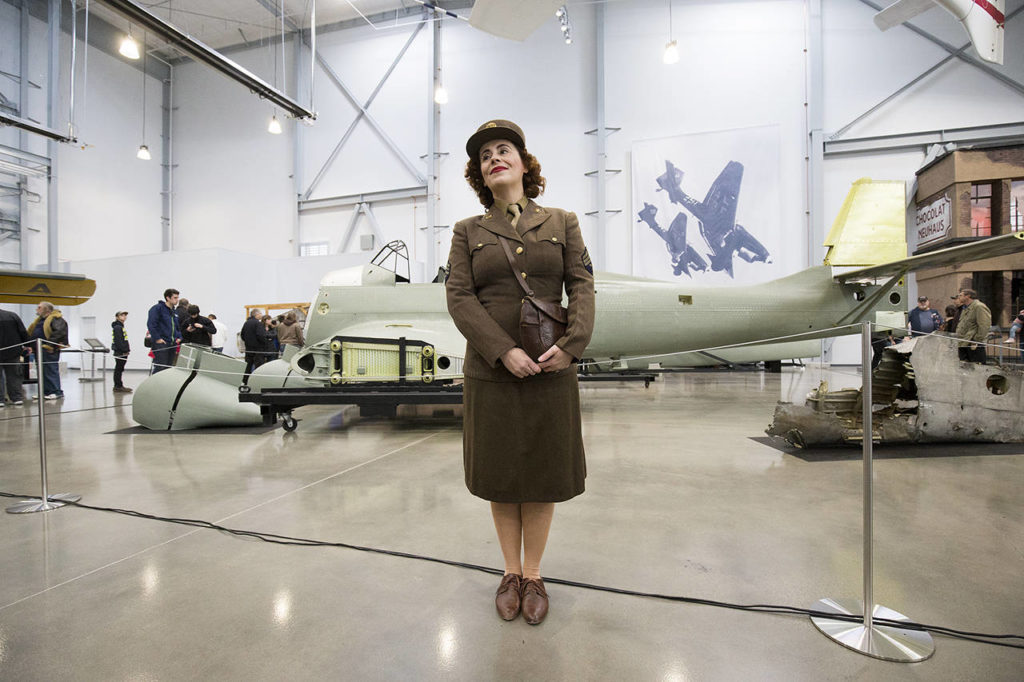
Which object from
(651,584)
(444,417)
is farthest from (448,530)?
(444,417)

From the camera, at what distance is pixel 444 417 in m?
5.68

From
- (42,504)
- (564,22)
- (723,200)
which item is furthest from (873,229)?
(564,22)

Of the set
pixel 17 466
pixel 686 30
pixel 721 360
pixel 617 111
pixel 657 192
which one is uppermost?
pixel 686 30

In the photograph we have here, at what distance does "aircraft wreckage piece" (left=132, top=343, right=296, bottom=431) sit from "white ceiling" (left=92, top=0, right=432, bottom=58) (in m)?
13.0

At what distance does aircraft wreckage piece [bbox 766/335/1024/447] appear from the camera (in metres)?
3.51

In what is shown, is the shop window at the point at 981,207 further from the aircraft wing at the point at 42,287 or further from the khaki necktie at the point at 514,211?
the aircraft wing at the point at 42,287

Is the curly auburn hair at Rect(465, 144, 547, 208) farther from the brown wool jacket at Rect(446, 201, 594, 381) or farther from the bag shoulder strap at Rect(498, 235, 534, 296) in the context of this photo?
the bag shoulder strap at Rect(498, 235, 534, 296)

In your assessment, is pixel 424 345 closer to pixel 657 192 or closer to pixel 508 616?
pixel 508 616

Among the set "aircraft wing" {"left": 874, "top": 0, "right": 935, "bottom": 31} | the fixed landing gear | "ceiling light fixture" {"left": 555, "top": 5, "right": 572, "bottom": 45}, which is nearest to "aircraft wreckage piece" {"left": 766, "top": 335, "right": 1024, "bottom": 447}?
the fixed landing gear

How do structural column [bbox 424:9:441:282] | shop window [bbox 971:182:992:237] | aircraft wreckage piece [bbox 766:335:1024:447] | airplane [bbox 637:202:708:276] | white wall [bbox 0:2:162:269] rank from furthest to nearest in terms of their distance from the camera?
structural column [bbox 424:9:441:282] < white wall [bbox 0:2:162:269] < airplane [bbox 637:202:708:276] < shop window [bbox 971:182:992:237] < aircraft wreckage piece [bbox 766:335:1024:447]

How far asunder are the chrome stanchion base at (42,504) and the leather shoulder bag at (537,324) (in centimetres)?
314

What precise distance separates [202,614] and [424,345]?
3145 mm

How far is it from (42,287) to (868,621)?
7977 millimetres

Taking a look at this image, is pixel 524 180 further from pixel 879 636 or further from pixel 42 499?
pixel 42 499
